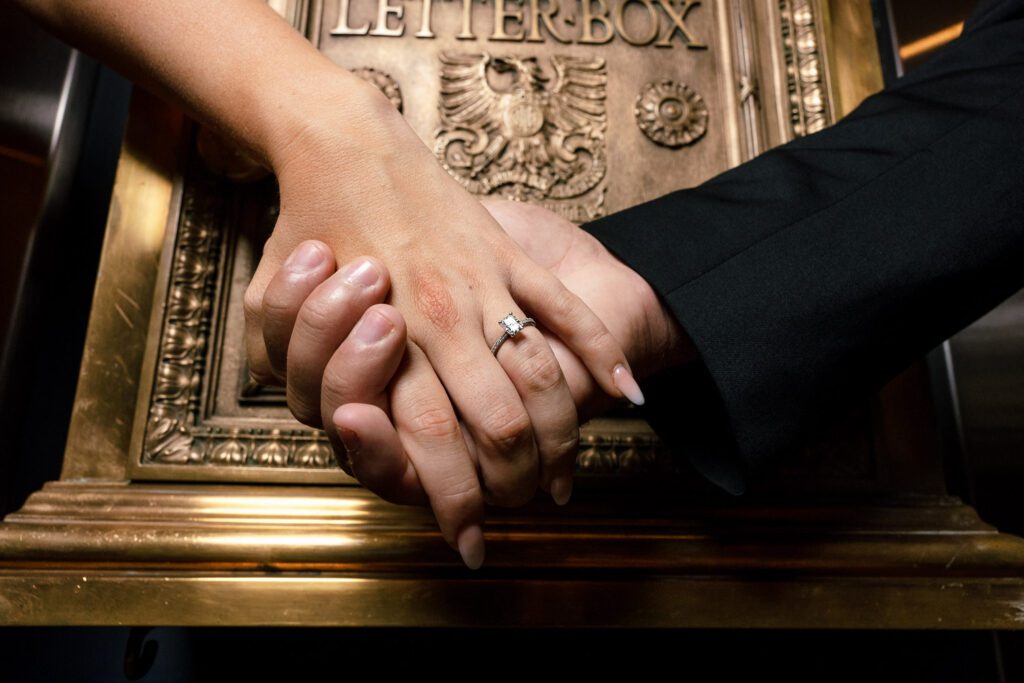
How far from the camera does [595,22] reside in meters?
0.64

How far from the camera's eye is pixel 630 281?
370 mm

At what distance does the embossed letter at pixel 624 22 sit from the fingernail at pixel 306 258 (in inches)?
18.6

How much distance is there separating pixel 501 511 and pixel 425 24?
1.64ft

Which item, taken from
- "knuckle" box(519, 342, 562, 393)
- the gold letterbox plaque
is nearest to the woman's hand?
"knuckle" box(519, 342, 562, 393)

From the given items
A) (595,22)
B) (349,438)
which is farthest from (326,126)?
(595,22)

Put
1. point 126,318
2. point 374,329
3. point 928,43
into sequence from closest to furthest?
point 374,329, point 126,318, point 928,43

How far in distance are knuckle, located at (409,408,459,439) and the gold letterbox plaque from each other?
0.57 ft

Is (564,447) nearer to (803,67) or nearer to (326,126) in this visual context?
(326,126)

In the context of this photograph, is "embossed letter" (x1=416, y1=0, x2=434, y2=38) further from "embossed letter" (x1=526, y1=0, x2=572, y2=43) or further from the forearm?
the forearm

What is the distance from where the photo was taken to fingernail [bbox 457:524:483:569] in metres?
0.32

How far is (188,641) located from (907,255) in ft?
2.58

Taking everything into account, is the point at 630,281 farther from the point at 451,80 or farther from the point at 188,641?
the point at 188,641

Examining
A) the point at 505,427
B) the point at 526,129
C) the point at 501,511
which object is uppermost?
the point at 526,129

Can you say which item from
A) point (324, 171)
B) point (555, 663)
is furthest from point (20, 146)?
point (555, 663)
